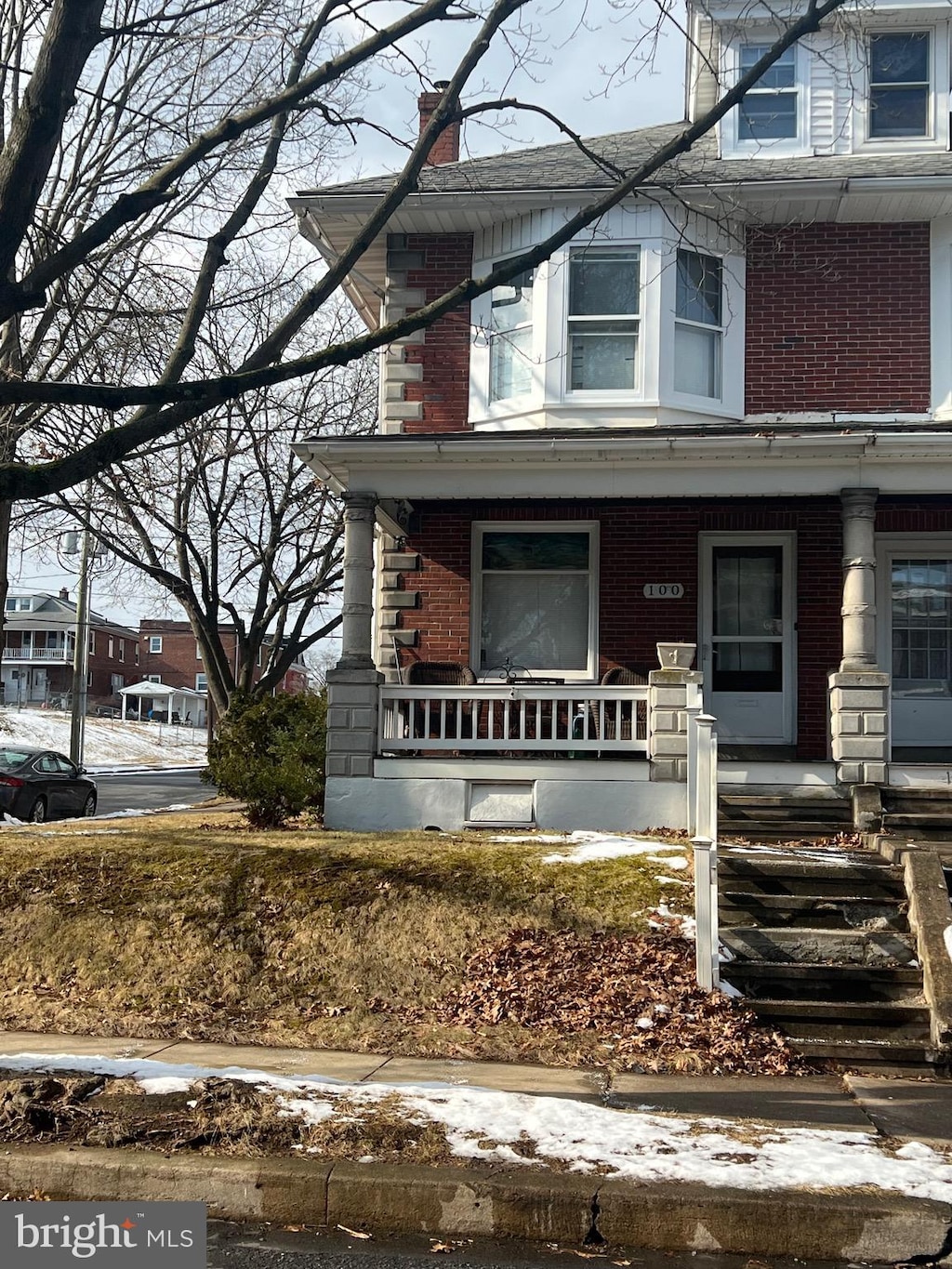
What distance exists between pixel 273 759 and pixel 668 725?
4369mm

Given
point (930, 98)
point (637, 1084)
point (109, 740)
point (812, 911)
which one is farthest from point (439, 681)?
point (109, 740)

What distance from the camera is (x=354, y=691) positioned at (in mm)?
12352

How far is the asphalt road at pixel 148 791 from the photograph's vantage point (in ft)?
95.2

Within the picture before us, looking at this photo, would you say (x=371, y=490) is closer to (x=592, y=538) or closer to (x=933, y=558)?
(x=592, y=538)

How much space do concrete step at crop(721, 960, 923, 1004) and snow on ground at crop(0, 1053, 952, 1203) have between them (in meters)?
2.15

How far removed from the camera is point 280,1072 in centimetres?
676

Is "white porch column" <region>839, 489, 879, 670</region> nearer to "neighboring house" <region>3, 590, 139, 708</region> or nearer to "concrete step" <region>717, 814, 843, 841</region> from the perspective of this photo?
"concrete step" <region>717, 814, 843, 841</region>

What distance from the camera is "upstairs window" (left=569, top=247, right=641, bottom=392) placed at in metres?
14.2

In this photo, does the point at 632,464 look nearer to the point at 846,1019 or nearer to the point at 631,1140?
the point at 846,1019

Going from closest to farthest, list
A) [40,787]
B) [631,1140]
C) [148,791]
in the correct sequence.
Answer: [631,1140]
[40,787]
[148,791]

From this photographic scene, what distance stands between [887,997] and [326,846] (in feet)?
15.4

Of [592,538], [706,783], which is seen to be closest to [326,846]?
[706,783]

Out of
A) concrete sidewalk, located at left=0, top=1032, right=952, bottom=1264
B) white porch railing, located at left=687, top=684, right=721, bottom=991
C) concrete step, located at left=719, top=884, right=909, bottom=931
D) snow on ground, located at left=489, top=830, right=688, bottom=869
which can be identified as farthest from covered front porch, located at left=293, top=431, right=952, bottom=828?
concrete sidewalk, located at left=0, top=1032, right=952, bottom=1264

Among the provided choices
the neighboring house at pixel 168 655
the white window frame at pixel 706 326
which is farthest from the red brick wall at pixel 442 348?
the neighboring house at pixel 168 655
